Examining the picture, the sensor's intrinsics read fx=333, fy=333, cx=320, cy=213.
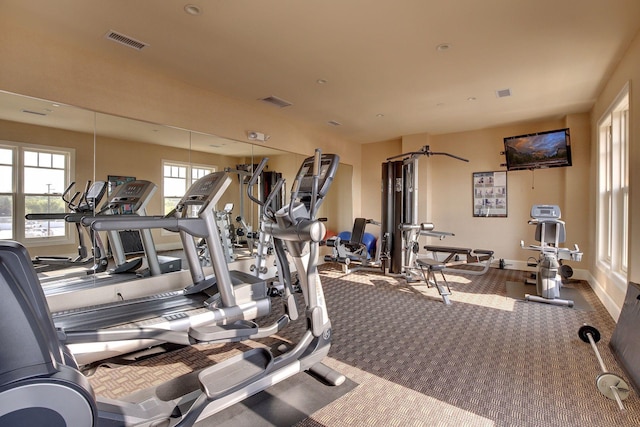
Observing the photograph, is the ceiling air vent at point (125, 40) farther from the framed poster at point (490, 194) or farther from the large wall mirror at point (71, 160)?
the framed poster at point (490, 194)

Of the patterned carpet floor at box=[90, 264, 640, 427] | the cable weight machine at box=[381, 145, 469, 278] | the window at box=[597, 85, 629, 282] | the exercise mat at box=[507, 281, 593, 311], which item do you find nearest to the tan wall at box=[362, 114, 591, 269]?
the window at box=[597, 85, 629, 282]

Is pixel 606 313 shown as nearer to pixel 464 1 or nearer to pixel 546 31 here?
pixel 546 31

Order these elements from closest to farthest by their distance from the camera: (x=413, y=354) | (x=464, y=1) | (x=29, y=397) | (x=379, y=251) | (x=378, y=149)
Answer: (x=29, y=397)
(x=464, y=1)
(x=413, y=354)
(x=379, y=251)
(x=378, y=149)

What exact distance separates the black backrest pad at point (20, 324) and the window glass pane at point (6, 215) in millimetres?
2409

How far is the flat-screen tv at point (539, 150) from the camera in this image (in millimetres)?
5508

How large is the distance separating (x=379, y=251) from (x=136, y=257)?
12.7 feet

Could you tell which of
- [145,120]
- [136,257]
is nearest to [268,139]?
[145,120]

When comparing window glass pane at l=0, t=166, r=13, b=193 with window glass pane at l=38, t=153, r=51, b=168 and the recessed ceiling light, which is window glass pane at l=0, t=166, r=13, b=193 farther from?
the recessed ceiling light

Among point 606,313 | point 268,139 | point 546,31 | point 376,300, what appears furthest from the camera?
point 268,139

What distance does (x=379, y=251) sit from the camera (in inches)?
237

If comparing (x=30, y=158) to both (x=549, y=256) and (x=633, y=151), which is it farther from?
(x=549, y=256)

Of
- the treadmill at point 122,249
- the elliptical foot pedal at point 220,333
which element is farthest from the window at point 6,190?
the elliptical foot pedal at point 220,333

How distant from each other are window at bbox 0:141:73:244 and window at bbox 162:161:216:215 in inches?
40.2

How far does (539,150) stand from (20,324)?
684cm
